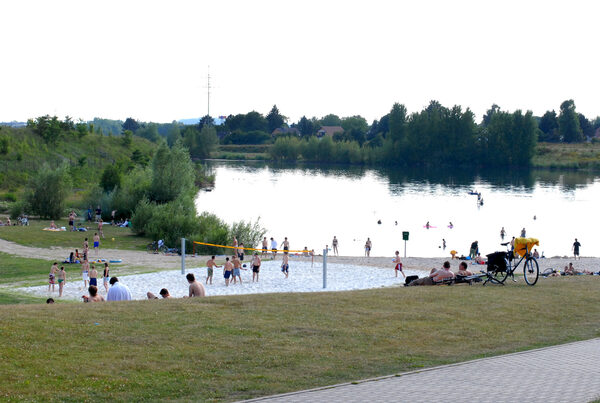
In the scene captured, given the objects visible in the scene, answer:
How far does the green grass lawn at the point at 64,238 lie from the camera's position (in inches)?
1447

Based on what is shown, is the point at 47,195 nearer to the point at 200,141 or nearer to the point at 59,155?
the point at 59,155

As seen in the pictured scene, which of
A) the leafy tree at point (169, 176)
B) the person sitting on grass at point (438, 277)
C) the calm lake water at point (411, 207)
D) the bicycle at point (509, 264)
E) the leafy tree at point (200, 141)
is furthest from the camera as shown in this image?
the leafy tree at point (200, 141)

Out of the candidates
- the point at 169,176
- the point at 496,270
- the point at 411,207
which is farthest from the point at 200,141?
the point at 496,270

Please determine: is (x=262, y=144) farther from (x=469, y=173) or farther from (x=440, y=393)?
(x=440, y=393)

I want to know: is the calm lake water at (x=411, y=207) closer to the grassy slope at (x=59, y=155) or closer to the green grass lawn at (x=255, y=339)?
the grassy slope at (x=59, y=155)

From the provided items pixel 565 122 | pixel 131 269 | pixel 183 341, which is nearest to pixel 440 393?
pixel 183 341

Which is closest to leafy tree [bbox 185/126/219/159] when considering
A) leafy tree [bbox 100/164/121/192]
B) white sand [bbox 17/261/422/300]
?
leafy tree [bbox 100/164/121/192]

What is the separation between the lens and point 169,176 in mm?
50656

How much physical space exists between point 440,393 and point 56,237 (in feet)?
A: 110

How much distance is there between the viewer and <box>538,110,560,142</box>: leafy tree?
540 feet

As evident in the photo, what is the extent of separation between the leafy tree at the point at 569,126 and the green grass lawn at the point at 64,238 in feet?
451

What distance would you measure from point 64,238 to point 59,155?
49125mm

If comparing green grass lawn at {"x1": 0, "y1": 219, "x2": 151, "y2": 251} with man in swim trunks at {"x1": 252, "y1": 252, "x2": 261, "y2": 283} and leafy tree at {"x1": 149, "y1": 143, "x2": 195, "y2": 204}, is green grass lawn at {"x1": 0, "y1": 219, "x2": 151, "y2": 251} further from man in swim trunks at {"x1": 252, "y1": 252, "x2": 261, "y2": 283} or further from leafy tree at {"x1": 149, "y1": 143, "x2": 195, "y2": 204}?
man in swim trunks at {"x1": 252, "y1": 252, "x2": 261, "y2": 283}

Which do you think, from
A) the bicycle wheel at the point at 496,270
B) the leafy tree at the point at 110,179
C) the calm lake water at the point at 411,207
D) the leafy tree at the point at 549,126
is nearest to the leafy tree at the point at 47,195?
the leafy tree at the point at 110,179
